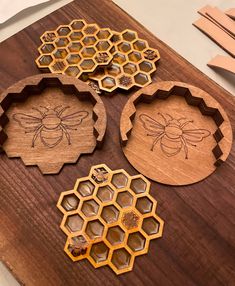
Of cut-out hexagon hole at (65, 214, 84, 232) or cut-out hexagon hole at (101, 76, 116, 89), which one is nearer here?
cut-out hexagon hole at (65, 214, 84, 232)

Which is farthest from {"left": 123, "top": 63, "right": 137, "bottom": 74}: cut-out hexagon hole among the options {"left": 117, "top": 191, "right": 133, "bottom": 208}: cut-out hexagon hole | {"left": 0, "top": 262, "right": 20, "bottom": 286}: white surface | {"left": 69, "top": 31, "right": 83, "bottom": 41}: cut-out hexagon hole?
{"left": 0, "top": 262, "right": 20, "bottom": 286}: white surface

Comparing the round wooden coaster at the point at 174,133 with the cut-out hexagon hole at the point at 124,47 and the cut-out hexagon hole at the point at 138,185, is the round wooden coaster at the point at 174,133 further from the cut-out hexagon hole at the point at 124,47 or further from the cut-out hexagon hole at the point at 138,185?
the cut-out hexagon hole at the point at 124,47

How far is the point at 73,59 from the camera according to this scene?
1239 millimetres

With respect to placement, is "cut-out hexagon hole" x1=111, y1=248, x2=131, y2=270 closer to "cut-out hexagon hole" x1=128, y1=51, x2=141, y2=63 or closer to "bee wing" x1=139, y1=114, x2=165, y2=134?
"bee wing" x1=139, y1=114, x2=165, y2=134

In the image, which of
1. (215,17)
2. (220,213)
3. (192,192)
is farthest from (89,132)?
(215,17)

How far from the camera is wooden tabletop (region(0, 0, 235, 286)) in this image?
0.94m

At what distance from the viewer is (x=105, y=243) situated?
960 mm

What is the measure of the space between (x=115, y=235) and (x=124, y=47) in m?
0.71

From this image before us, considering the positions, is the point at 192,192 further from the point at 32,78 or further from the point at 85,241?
the point at 32,78

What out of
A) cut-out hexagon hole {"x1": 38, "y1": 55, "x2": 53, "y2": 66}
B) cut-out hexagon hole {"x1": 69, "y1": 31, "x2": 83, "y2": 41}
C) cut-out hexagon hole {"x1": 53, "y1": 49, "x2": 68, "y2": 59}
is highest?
cut-out hexagon hole {"x1": 69, "y1": 31, "x2": 83, "y2": 41}

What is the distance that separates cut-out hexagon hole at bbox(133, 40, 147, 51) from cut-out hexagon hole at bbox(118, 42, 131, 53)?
0.03 metres

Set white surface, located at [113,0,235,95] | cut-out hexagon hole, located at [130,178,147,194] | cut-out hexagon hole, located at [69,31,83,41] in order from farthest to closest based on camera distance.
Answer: white surface, located at [113,0,235,95] → cut-out hexagon hole, located at [69,31,83,41] → cut-out hexagon hole, located at [130,178,147,194]

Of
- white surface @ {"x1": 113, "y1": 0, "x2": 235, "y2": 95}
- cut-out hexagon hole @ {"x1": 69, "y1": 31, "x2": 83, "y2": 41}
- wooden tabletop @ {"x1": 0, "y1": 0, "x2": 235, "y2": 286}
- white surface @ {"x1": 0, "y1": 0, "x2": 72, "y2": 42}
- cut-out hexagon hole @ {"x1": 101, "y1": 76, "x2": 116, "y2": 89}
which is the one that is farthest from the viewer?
white surface @ {"x1": 0, "y1": 0, "x2": 72, "y2": 42}

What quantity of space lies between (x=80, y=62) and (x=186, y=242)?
2.36 ft
